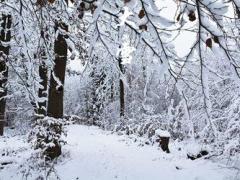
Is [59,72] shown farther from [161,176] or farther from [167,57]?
[167,57]

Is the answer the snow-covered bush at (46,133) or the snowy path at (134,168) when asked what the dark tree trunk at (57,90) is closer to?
the snow-covered bush at (46,133)

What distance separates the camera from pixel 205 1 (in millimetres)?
2461

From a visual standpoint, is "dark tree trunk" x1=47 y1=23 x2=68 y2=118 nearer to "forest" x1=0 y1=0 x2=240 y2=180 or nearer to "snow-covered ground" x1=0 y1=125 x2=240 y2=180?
"forest" x1=0 y1=0 x2=240 y2=180

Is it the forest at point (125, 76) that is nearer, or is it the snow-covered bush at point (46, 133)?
the forest at point (125, 76)

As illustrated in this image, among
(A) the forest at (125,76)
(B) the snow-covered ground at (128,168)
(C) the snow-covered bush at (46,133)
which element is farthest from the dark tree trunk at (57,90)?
(B) the snow-covered ground at (128,168)

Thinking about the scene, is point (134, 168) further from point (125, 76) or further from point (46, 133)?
point (125, 76)

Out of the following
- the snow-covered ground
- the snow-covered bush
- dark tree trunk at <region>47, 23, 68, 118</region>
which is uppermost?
dark tree trunk at <region>47, 23, 68, 118</region>

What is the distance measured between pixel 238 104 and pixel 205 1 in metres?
8.02

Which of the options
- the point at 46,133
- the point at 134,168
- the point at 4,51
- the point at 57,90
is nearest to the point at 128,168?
the point at 134,168

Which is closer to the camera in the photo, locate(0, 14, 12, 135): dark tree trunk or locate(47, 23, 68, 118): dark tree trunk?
locate(0, 14, 12, 135): dark tree trunk

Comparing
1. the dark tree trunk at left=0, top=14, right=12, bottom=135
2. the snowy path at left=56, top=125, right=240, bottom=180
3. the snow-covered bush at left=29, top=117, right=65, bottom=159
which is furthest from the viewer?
the snow-covered bush at left=29, top=117, right=65, bottom=159

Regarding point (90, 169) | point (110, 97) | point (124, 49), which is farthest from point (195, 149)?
point (110, 97)

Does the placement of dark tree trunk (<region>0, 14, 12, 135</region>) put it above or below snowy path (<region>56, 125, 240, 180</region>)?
above

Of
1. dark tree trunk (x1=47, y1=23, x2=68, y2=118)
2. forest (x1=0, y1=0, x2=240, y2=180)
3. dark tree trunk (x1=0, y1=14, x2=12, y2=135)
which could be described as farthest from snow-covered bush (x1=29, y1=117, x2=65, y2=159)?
dark tree trunk (x1=0, y1=14, x2=12, y2=135)
